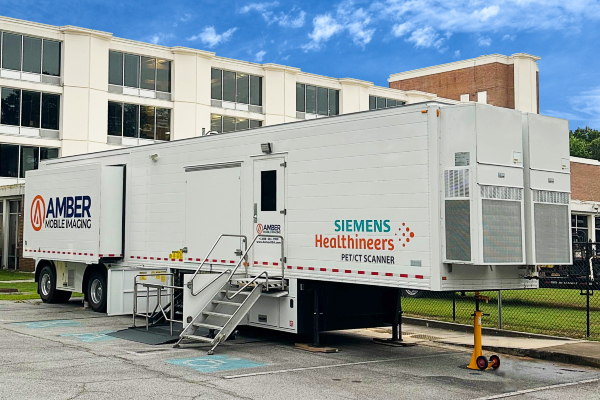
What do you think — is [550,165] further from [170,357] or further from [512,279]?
[170,357]

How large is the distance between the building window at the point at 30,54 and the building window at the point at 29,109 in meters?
1.37

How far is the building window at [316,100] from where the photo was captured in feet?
171

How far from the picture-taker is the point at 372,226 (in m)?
10.9

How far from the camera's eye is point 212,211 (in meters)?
14.0

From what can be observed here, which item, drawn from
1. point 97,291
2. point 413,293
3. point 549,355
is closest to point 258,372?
point 549,355

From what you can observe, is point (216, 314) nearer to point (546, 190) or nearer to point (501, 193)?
Result: point (501, 193)

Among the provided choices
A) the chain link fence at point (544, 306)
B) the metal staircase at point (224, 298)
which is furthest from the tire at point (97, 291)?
the chain link fence at point (544, 306)

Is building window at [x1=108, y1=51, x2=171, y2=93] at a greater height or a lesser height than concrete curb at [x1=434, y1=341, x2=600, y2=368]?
greater

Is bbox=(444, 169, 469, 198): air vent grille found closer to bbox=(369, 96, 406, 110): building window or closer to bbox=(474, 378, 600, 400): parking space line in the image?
bbox=(474, 378, 600, 400): parking space line

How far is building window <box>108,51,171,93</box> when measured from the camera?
43.4 metres

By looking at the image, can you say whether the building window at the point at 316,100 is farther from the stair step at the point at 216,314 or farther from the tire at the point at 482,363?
the tire at the point at 482,363

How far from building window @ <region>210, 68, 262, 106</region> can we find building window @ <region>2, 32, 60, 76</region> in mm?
10606

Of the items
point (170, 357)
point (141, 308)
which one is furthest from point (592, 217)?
point (170, 357)

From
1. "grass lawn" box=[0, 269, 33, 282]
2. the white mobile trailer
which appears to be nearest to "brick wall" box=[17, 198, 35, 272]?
"grass lawn" box=[0, 269, 33, 282]
